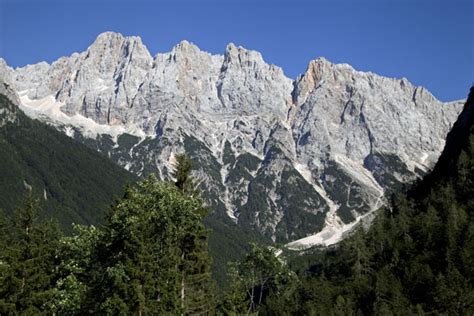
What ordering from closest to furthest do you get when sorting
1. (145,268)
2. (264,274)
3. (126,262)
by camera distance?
1. (126,262)
2. (145,268)
3. (264,274)

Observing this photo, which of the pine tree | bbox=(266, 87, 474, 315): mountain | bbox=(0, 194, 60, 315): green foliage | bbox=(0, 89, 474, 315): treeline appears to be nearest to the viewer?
the pine tree

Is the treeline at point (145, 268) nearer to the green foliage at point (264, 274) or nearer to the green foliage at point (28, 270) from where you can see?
the green foliage at point (28, 270)

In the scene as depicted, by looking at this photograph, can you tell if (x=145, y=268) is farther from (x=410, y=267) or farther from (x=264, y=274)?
(x=410, y=267)

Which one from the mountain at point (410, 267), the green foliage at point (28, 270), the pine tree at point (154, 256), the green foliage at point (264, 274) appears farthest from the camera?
the green foliage at point (264, 274)

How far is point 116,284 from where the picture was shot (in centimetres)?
4509

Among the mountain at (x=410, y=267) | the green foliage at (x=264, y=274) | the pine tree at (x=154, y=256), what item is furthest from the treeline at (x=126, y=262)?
the mountain at (x=410, y=267)

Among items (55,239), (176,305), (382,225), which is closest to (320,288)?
(382,225)

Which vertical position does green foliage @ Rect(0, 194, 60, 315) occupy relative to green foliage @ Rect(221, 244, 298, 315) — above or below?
below

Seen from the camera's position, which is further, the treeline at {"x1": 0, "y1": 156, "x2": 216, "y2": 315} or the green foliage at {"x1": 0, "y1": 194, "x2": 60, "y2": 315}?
the green foliage at {"x1": 0, "y1": 194, "x2": 60, "y2": 315}

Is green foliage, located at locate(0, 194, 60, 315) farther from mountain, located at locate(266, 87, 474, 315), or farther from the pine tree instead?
mountain, located at locate(266, 87, 474, 315)

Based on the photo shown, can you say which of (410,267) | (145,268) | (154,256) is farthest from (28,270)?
(410,267)

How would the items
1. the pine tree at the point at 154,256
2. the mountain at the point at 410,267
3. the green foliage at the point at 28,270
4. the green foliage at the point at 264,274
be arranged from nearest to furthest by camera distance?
the pine tree at the point at 154,256 → the green foliage at the point at 28,270 → the mountain at the point at 410,267 → the green foliage at the point at 264,274

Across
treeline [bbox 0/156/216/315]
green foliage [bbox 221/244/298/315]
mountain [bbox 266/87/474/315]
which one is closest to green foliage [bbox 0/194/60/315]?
treeline [bbox 0/156/216/315]

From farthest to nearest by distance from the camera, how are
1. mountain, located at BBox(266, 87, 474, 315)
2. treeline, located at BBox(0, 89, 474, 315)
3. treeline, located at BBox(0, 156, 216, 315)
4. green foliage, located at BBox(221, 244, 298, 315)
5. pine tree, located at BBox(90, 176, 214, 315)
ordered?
green foliage, located at BBox(221, 244, 298, 315) → mountain, located at BBox(266, 87, 474, 315) → treeline, located at BBox(0, 89, 474, 315) → treeline, located at BBox(0, 156, 216, 315) → pine tree, located at BBox(90, 176, 214, 315)
